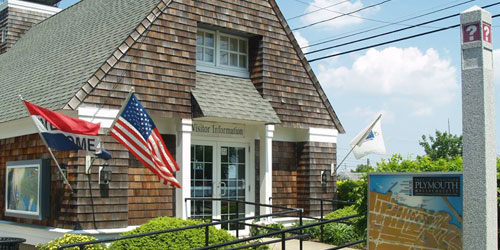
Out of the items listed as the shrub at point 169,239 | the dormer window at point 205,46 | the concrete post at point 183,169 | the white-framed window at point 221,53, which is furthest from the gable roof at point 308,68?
the shrub at point 169,239

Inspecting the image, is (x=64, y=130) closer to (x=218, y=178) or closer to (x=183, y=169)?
(x=183, y=169)

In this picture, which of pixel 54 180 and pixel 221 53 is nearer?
pixel 54 180

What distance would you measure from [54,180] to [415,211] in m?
8.34

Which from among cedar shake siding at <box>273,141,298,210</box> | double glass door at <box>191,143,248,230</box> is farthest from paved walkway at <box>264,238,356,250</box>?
cedar shake siding at <box>273,141,298,210</box>

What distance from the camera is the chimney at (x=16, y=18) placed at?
23.6m

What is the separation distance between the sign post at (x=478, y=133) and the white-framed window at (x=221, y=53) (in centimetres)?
918

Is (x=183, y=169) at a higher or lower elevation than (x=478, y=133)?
lower

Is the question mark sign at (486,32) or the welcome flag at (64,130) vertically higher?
the question mark sign at (486,32)

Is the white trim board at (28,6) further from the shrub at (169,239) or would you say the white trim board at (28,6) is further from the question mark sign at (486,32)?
the question mark sign at (486,32)

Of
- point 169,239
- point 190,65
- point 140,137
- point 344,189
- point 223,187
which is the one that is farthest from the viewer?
point 344,189

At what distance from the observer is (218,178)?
14711 mm

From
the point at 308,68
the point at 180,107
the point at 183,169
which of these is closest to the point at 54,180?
the point at 183,169

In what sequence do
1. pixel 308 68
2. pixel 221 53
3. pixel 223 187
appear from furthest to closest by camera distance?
pixel 308 68
pixel 221 53
pixel 223 187

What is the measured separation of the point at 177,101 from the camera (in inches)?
534
